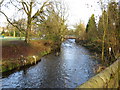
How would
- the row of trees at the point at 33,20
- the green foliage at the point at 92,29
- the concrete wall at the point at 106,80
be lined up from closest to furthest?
the concrete wall at the point at 106,80
the green foliage at the point at 92,29
the row of trees at the point at 33,20

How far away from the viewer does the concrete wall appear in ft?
6.10

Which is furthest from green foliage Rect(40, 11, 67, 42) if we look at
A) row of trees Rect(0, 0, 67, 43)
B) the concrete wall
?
the concrete wall

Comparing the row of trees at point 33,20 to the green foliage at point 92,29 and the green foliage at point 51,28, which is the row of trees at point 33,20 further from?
the green foliage at point 92,29

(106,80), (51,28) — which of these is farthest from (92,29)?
(106,80)

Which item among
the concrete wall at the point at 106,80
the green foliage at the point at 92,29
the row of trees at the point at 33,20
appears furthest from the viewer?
the row of trees at the point at 33,20

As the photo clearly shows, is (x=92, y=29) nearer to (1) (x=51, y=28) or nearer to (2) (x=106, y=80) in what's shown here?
(1) (x=51, y=28)

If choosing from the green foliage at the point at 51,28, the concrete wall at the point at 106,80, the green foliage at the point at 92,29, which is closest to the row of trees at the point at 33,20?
the green foliage at the point at 51,28

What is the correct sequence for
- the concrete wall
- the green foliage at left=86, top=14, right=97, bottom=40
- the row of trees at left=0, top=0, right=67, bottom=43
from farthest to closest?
the row of trees at left=0, top=0, right=67, bottom=43, the green foliage at left=86, top=14, right=97, bottom=40, the concrete wall

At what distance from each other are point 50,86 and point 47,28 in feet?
54.6

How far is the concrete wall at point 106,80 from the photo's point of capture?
186cm

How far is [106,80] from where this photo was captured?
7.18ft

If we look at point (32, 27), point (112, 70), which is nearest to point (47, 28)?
point (32, 27)

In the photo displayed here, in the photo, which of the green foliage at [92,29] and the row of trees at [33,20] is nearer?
the green foliage at [92,29]

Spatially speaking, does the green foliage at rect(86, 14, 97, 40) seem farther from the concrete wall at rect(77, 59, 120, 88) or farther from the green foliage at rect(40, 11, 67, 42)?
the concrete wall at rect(77, 59, 120, 88)
